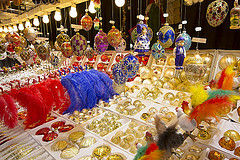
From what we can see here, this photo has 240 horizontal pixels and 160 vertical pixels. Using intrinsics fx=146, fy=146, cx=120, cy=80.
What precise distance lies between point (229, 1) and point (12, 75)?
16.4 feet

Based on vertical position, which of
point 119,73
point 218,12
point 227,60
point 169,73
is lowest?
point 169,73

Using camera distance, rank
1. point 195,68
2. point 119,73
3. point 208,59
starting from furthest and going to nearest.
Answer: point 208,59 → point 119,73 → point 195,68

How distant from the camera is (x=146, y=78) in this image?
2.77 m

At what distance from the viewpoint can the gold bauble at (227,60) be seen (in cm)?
215

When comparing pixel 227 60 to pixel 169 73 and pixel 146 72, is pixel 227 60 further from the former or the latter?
pixel 146 72

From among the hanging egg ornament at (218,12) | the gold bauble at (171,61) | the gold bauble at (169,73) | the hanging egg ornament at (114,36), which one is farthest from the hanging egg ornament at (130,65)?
the gold bauble at (171,61)

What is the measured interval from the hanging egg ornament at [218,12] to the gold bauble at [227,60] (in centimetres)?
89

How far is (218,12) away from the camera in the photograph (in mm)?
1521

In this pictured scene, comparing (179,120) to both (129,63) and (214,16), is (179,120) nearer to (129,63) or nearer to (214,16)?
(129,63)

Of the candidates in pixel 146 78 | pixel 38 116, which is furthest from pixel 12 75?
pixel 146 78

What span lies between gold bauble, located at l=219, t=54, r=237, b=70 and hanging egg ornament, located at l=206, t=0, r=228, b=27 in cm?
89

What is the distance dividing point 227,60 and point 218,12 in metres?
0.97

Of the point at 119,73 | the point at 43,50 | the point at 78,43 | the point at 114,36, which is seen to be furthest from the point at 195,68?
the point at 43,50

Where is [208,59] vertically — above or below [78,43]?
below
